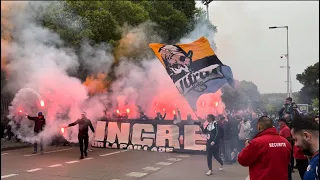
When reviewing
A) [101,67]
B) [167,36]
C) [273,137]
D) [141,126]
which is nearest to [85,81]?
[101,67]

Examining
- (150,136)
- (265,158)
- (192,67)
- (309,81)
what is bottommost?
(150,136)

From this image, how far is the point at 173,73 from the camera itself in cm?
1392

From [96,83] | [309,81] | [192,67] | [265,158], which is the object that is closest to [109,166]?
[192,67]

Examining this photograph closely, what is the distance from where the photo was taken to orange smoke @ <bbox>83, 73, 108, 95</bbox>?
16.2m

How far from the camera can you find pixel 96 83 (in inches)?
650

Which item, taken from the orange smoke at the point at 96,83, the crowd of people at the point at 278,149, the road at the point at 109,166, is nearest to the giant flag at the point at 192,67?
the road at the point at 109,166

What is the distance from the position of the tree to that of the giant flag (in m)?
37.5

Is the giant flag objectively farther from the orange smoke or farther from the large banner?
the orange smoke

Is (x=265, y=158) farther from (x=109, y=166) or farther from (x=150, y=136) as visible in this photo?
(x=150, y=136)

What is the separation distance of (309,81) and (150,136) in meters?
46.2

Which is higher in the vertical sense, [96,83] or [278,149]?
[96,83]

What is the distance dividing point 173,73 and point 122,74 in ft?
15.5

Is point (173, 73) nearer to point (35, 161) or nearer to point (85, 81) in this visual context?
point (85, 81)

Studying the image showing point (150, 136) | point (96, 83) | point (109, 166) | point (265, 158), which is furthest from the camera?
point (96, 83)
